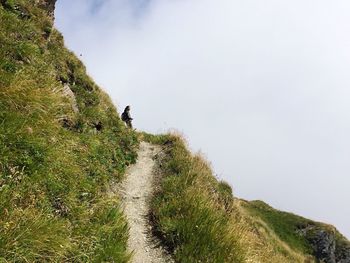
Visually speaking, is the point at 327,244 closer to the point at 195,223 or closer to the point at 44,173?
the point at 195,223

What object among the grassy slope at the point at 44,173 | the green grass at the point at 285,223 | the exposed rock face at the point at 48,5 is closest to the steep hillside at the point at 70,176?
the grassy slope at the point at 44,173

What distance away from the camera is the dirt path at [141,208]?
43.8 ft

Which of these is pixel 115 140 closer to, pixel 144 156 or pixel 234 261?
pixel 144 156

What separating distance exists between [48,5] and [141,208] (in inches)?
606

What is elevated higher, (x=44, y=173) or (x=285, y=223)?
(x=285, y=223)

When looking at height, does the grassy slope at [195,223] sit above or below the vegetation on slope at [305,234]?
below

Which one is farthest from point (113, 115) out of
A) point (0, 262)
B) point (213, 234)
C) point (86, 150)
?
point (0, 262)

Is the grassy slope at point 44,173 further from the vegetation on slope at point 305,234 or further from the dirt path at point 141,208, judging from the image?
the vegetation on slope at point 305,234

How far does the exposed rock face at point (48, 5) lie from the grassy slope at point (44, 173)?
15.8 feet

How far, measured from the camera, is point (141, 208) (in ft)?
55.1

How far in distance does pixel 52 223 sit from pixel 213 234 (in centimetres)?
627

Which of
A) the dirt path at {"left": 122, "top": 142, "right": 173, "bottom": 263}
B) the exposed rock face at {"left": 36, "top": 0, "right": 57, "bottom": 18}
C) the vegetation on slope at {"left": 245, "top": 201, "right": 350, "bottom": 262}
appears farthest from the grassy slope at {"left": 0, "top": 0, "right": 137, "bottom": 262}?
the vegetation on slope at {"left": 245, "top": 201, "right": 350, "bottom": 262}

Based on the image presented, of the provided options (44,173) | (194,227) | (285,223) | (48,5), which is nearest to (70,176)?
(44,173)

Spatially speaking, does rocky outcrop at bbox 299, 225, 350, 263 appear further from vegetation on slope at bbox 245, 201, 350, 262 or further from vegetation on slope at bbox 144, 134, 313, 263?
vegetation on slope at bbox 144, 134, 313, 263
